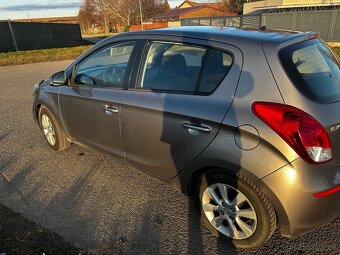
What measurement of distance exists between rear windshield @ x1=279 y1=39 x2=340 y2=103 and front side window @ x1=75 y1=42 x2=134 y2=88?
60.9 inches

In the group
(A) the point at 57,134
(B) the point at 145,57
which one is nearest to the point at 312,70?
(B) the point at 145,57

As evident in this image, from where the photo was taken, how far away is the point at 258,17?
80.9ft

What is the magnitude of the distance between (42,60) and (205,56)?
1745cm

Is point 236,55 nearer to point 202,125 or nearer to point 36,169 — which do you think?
point 202,125

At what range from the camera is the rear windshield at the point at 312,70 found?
224 centimetres

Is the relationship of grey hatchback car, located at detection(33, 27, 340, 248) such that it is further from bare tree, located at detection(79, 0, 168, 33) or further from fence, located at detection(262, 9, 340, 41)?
bare tree, located at detection(79, 0, 168, 33)

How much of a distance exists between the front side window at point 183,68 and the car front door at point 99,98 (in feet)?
0.90

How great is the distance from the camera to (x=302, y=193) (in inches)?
84.9

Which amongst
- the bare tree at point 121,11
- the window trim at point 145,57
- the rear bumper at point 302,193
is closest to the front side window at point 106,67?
the window trim at point 145,57

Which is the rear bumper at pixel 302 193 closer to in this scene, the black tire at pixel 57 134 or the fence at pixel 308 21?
the black tire at pixel 57 134

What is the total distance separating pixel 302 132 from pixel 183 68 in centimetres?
116

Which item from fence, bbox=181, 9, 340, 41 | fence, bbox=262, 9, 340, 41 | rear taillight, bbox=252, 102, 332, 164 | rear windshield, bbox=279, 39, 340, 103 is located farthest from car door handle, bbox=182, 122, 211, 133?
fence, bbox=262, 9, 340, 41

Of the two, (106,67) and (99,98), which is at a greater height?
(106,67)

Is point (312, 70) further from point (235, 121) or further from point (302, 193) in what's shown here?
point (302, 193)
